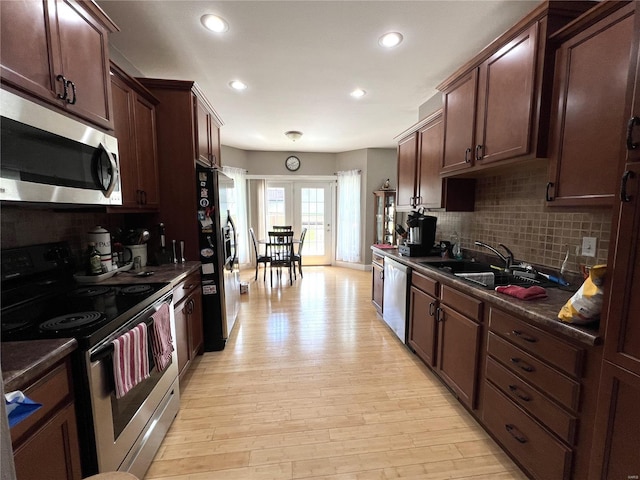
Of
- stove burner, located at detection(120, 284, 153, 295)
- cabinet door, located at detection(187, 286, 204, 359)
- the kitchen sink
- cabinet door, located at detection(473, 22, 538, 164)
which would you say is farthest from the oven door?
cabinet door, located at detection(473, 22, 538, 164)

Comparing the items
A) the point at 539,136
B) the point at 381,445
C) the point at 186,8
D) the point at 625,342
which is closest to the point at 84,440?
the point at 381,445

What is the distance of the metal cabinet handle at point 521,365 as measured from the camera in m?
1.33

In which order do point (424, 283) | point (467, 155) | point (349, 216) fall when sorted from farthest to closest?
1. point (349, 216)
2. point (424, 283)
3. point (467, 155)

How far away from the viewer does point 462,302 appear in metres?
1.83

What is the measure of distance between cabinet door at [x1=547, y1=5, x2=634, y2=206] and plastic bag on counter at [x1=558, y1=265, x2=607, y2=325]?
0.33m

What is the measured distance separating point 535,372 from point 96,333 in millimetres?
1902

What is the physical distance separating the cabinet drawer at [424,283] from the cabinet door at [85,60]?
2355 millimetres

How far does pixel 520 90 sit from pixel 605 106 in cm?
47

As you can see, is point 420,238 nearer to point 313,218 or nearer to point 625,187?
point 625,187

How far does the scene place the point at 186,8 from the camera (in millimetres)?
1766

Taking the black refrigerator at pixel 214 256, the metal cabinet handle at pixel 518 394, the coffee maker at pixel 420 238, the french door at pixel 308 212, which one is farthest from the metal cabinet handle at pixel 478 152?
the french door at pixel 308 212

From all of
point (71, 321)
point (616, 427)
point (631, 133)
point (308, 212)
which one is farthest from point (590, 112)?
point (308, 212)

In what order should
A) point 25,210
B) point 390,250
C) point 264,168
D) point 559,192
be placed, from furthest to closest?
point 264,168, point 390,250, point 25,210, point 559,192

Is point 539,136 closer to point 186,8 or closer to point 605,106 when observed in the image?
point 605,106
